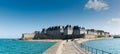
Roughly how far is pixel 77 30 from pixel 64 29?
9.81 meters

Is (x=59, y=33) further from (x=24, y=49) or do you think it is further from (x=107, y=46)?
(x=24, y=49)

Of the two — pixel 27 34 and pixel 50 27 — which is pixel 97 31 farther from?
pixel 27 34

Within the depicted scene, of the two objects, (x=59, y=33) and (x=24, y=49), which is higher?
(x=59, y=33)

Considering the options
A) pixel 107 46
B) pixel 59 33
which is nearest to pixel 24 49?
pixel 107 46

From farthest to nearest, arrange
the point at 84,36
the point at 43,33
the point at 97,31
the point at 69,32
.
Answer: the point at 97,31, the point at 43,33, the point at 69,32, the point at 84,36

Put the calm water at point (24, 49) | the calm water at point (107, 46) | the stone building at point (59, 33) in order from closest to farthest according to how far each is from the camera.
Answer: the calm water at point (24, 49) → the calm water at point (107, 46) → the stone building at point (59, 33)

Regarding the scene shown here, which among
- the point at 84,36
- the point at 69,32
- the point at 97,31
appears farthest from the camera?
the point at 97,31

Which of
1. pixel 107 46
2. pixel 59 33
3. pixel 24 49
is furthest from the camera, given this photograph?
pixel 59 33

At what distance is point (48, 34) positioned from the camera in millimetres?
159750

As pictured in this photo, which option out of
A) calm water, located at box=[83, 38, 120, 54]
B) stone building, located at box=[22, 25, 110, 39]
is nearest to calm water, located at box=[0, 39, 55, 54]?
calm water, located at box=[83, 38, 120, 54]

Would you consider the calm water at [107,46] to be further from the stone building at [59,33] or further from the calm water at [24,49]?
the stone building at [59,33]

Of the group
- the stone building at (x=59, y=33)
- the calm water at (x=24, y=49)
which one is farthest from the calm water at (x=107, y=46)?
the stone building at (x=59, y=33)

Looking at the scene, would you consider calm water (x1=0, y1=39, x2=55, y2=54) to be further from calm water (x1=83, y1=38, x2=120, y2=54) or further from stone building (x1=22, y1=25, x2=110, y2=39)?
stone building (x1=22, y1=25, x2=110, y2=39)

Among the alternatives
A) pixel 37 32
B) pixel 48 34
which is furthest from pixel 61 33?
pixel 37 32
